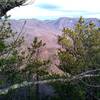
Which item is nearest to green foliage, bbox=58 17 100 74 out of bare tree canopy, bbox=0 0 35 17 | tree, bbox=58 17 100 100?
tree, bbox=58 17 100 100

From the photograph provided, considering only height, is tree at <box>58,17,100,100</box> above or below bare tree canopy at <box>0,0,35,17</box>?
below

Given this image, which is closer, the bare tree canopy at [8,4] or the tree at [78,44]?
the bare tree canopy at [8,4]

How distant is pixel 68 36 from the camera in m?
37.5

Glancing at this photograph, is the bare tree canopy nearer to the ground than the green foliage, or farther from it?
farther from it

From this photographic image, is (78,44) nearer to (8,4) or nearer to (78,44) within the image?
(78,44)

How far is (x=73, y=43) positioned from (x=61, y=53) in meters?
1.45

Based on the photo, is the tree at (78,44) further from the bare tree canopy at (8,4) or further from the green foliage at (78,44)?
the bare tree canopy at (8,4)

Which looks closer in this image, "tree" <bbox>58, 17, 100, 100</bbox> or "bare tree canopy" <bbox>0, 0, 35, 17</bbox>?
"bare tree canopy" <bbox>0, 0, 35, 17</bbox>

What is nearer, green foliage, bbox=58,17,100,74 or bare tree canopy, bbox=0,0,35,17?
bare tree canopy, bbox=0,0,35,17

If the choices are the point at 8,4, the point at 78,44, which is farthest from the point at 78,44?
the point at 8,4

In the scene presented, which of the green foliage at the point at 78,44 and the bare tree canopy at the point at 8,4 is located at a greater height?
the bare tree canopy at the point at 8,4

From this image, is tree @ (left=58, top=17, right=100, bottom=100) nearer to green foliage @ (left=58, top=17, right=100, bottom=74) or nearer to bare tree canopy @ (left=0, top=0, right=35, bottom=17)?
green foliage @ (left=58, top=17, right=100, bottom=74)

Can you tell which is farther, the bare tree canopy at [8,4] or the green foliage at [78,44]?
the green foliage at [78,44]

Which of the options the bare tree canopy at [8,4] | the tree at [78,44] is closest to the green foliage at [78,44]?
the tree at [78,44]
